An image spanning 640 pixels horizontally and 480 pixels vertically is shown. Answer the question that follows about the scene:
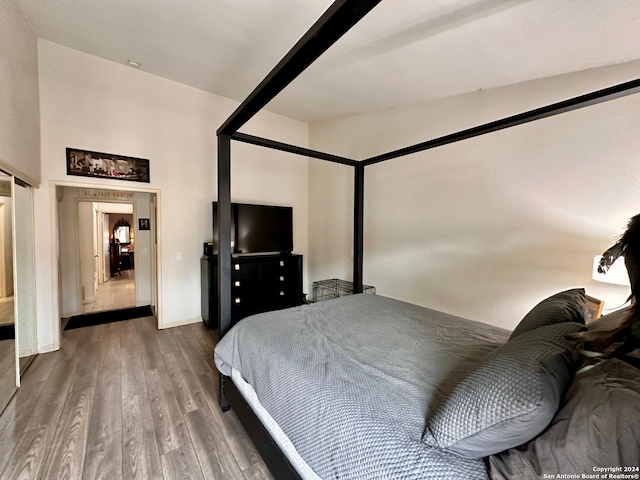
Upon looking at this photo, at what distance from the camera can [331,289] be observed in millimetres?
4531

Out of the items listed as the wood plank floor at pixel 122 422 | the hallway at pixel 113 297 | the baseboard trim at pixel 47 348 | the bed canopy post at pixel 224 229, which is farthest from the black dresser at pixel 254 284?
the hallway at pixel 113 297

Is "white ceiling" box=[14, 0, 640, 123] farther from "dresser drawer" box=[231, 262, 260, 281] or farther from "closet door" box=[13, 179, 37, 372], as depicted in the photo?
"dresser drawer" box=[231, 262, 260, 281]

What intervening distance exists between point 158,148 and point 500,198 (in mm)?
4318

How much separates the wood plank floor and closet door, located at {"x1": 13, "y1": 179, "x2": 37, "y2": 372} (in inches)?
7.9

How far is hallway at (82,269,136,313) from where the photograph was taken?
462 centimetres

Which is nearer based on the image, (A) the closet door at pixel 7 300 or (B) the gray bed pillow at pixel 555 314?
(B) the gray bed pillow at pixel 555 314

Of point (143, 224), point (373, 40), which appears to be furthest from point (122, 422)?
point (143, 224)

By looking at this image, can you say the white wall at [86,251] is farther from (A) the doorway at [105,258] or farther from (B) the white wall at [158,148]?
(B) the white wall at [158,148]

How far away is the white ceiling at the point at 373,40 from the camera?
1.73 metres

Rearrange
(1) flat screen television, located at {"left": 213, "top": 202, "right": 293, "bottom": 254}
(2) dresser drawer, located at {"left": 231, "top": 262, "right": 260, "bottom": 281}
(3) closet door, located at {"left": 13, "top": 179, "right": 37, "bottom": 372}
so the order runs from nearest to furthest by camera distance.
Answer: (3) closet door, located at {"left": 13, "top": 179, "right": 37, "bottom": 372} → (2) dresser drawer, located at {"left": 231, "top": 262, "right": 260, "bottom": 281} → (1) flat screen television, located at {"left": 213, "top": 202, "right": 293, "bottom": 254}

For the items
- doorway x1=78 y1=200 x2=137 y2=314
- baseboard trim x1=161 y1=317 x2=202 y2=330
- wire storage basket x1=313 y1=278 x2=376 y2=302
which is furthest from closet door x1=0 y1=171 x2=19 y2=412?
wire storage basket x1=313 y1=278 x2=376 y2=302

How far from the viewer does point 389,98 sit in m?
3.29

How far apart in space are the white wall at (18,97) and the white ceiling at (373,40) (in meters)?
0.26

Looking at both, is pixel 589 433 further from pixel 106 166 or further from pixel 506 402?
pixel 106 166
